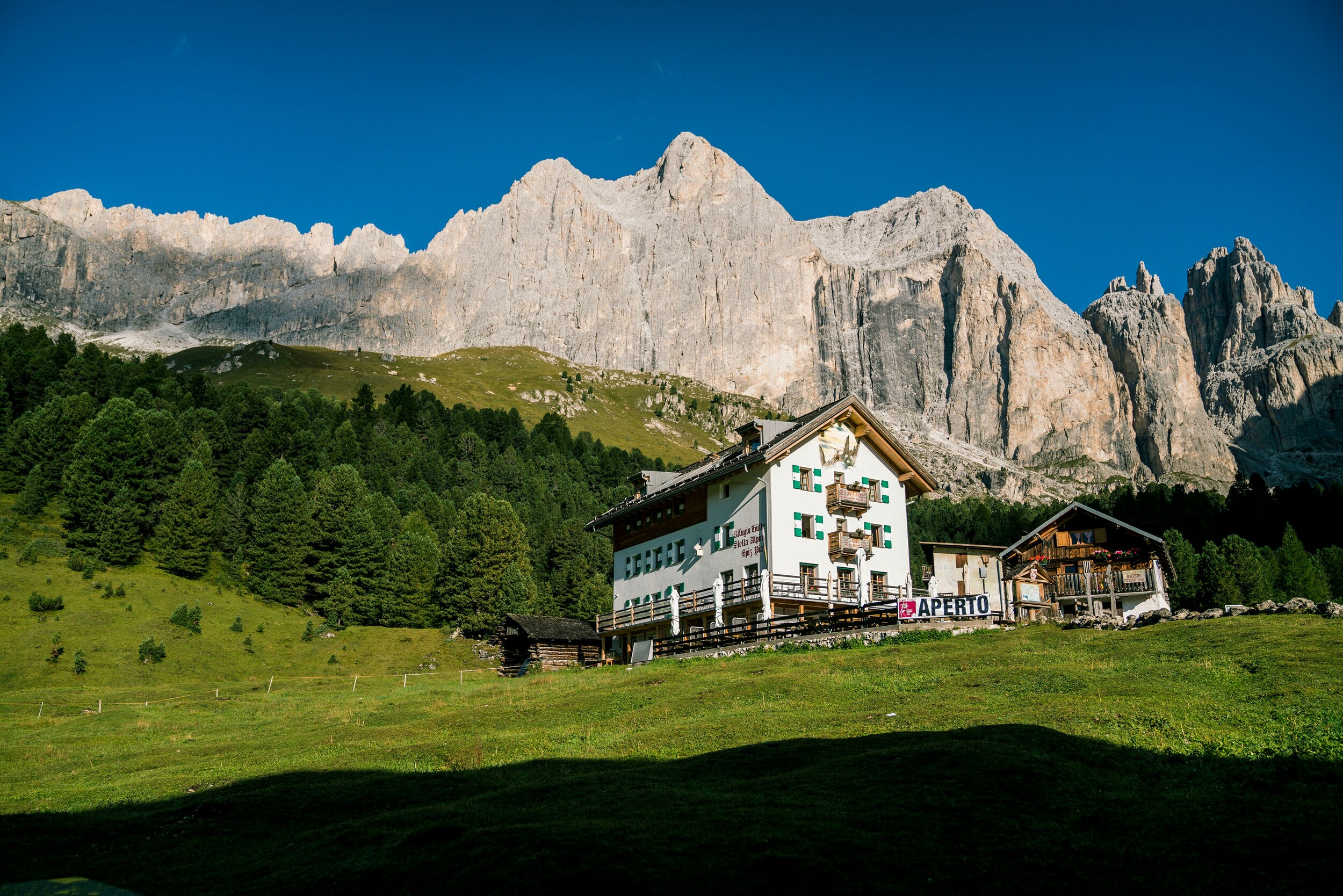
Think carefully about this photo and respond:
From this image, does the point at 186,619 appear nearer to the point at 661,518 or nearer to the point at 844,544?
the point at 661,518

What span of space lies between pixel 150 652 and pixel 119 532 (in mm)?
25249

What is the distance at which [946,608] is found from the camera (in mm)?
45906

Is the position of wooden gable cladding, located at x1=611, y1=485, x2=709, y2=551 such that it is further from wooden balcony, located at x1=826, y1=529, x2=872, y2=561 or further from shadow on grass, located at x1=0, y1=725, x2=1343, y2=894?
shadow on grass, located at x1=0, y1=725, x2=1343, y2=894

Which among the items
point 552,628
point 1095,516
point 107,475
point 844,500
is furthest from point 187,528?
point 1095,516

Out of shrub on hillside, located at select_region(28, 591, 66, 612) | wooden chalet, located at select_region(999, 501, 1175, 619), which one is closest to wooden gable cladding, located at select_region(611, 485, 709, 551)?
wooden chalet, located at select_region(999, 501, 1175, 619)

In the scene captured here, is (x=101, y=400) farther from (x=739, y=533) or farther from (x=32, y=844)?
(x=32, y=844)

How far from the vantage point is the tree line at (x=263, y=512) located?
9831 centimetres

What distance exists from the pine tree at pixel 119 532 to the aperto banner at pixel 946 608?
80408 millimetres

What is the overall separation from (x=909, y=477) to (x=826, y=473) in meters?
8.69

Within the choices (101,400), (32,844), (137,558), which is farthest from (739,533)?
(101,400)

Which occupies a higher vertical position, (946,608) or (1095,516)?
(1095,516)

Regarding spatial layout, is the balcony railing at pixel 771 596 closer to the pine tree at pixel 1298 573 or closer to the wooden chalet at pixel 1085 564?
the wooden chalet at pixel 1085 564

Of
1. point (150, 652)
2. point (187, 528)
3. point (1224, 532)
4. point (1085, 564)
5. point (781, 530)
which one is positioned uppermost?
point (187, 528)

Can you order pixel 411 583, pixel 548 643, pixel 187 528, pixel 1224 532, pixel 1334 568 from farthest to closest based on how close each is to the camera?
pixel 1224 532
pixel 1334 568
pixel 411 583
pixel 187 528
pixel 548 643
